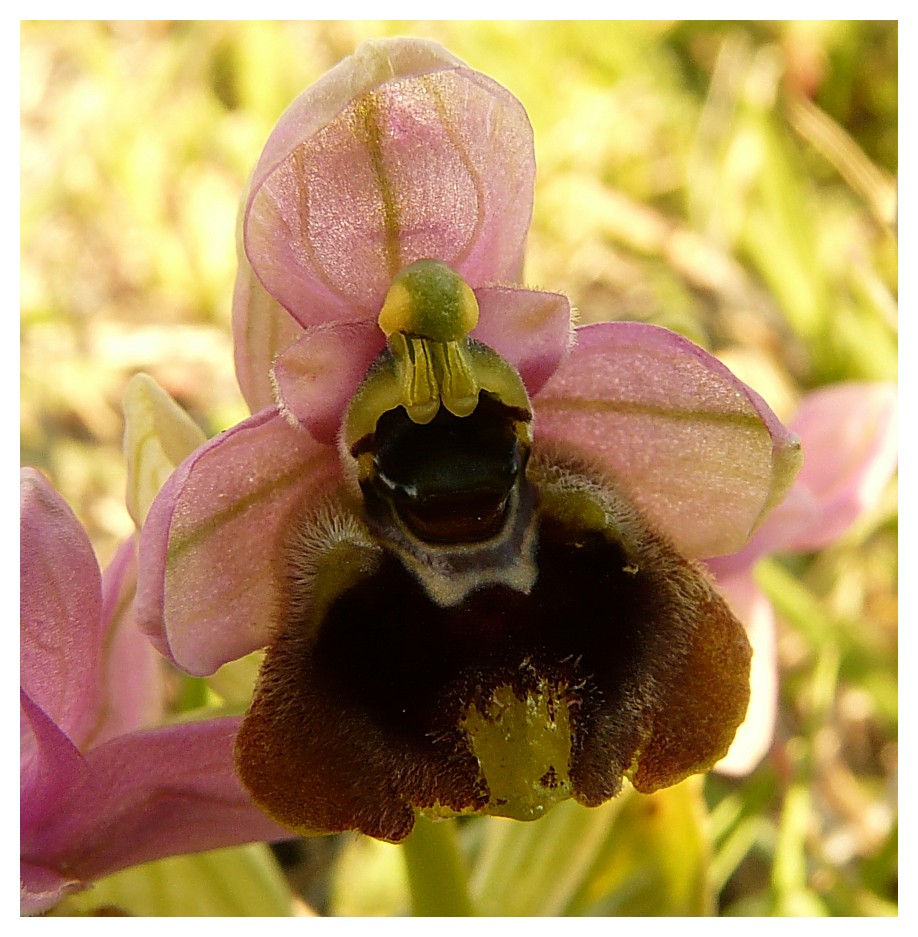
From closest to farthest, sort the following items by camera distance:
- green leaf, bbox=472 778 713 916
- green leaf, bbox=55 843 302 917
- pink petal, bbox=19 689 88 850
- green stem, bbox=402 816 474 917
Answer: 1. pink petal, bbox=19 689 88 850
2. green stem, bbox=402 816 474 917
3. green leaf, bbox=55 843 302 917
4. green leaf, bbox=472 778 713 916

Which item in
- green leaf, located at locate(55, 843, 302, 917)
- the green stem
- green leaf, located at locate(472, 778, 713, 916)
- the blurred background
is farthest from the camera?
the blurred background

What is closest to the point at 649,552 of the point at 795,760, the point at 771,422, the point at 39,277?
the point at 771,422

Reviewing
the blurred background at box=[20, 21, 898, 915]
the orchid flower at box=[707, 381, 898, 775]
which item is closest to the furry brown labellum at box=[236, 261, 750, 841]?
the orchid flower at box=[707, 381, 898, 775]

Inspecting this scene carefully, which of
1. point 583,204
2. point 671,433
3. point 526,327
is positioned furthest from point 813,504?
point 583,204

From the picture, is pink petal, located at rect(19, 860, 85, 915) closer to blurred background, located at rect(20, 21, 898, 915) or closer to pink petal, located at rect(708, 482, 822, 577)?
pink petal, located at rect(708, 482, 822, 577)

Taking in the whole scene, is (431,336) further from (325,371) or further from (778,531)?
(778,531)
